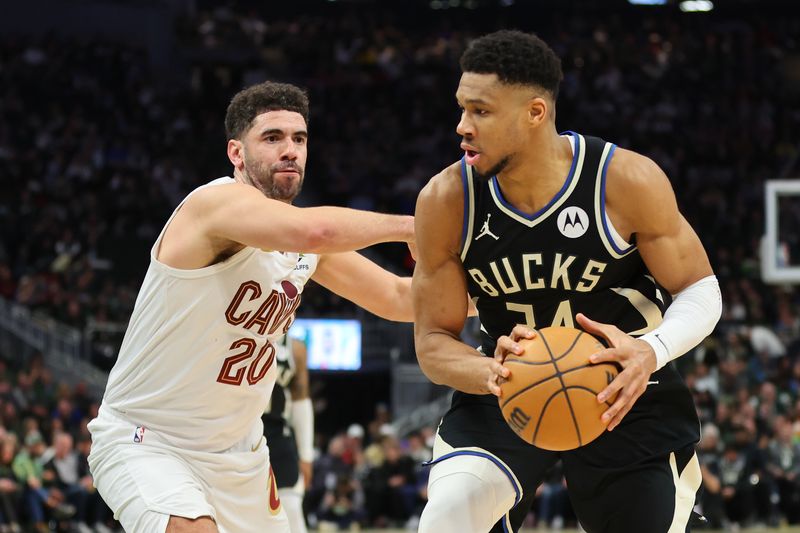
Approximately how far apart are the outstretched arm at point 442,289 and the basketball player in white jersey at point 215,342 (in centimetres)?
24

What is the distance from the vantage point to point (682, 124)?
24047 mm

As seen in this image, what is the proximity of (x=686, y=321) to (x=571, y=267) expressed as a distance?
0.46 m

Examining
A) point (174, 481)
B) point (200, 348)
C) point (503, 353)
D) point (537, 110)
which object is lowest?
point (174, 481)

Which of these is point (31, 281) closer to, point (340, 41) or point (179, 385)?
point (340, 41)

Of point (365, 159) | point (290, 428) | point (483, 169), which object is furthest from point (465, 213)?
point (365, 159)

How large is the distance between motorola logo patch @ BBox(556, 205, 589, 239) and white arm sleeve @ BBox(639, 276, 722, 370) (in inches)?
17.2

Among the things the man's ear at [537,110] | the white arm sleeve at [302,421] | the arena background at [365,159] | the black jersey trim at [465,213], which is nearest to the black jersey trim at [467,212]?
the black jersey trim at [465,213]

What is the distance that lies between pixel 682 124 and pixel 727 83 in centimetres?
172

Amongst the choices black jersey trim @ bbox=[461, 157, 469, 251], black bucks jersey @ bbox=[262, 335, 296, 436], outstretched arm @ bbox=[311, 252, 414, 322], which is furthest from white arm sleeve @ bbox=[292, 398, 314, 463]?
black jersey trim @ bbox=[461, 157, 469, 251]

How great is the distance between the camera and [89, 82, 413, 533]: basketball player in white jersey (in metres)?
4.39

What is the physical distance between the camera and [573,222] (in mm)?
4102

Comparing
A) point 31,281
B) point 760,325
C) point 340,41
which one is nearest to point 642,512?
point 760,325

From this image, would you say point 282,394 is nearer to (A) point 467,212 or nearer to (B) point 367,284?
(B) point 367,284

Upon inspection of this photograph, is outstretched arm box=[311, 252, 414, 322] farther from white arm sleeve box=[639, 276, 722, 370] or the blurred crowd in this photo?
the blurred crowd
